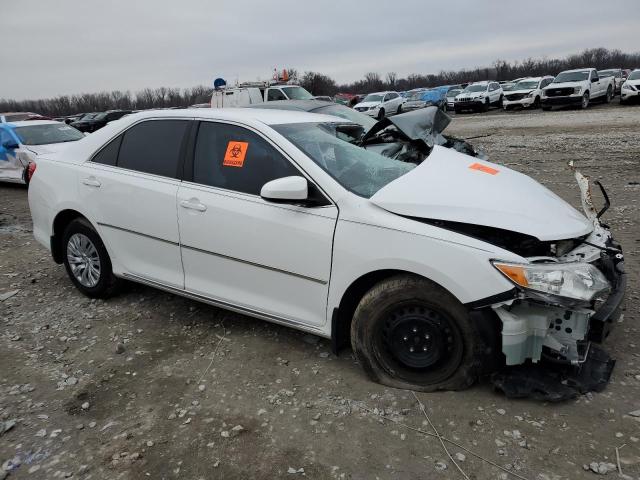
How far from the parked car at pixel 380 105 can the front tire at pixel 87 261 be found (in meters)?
22.3

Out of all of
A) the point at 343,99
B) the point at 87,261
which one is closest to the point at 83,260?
the point at 87,261

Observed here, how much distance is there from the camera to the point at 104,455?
8.39ft

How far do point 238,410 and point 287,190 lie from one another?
4.31 ft

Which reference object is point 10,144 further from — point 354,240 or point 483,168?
point 483,168

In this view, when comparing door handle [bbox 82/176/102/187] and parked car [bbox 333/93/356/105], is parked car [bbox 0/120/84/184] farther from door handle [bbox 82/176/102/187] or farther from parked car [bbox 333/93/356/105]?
parked car [bbox 333/93/356/105]

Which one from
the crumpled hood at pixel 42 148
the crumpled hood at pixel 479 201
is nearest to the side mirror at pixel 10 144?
the crumpled hood at pixel 42 148

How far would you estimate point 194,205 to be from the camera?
11.3 ft

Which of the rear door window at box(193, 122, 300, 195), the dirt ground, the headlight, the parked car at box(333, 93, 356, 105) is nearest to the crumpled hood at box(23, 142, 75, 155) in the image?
the dirt ground

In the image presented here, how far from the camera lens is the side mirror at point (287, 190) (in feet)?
9.59

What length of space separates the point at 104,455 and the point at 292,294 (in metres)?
1.35

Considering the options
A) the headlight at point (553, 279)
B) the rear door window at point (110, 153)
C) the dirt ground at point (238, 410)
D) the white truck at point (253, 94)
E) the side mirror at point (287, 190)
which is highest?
the white truck at point (253, 94)

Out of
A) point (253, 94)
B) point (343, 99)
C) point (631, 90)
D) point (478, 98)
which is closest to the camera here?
point (253, 94)

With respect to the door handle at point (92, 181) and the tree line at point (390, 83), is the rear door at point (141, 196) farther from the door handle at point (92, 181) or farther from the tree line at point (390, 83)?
the tree line at point (390, 83)

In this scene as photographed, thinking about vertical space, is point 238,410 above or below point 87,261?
below
